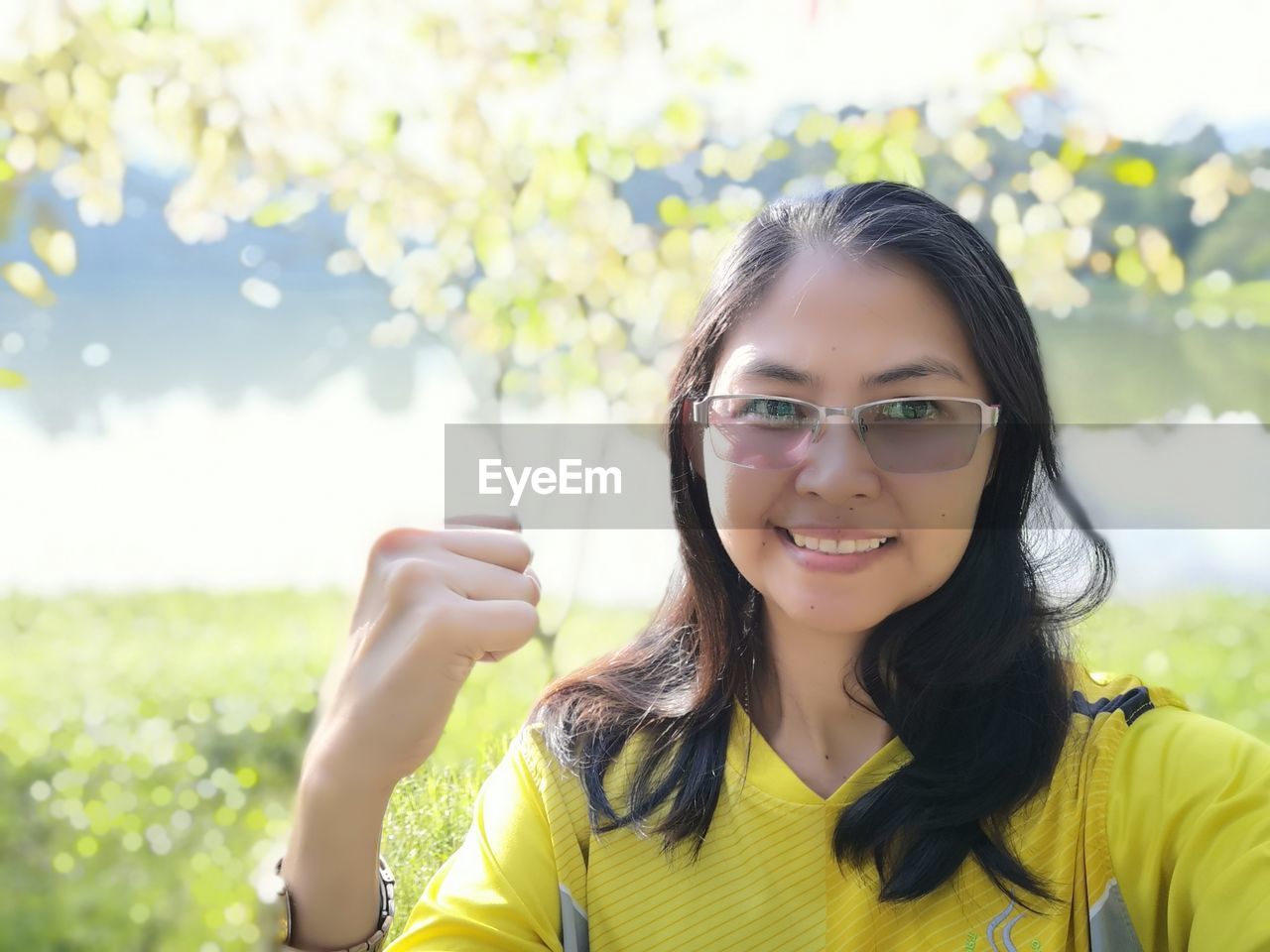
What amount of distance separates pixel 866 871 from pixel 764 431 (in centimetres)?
60

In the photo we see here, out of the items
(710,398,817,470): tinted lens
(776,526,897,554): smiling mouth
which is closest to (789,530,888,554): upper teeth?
(776,526,897,554): smiling mouth

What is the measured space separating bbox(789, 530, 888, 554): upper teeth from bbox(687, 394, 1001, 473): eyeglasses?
0.09m

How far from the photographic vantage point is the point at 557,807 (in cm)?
170

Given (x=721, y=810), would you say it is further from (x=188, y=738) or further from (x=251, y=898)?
(x=188, y=738)

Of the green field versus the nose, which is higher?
the nose

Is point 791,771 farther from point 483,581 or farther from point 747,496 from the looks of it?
point 483,581

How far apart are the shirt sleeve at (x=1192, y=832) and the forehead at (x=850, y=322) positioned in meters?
0.53

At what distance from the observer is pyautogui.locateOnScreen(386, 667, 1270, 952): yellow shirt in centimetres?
145

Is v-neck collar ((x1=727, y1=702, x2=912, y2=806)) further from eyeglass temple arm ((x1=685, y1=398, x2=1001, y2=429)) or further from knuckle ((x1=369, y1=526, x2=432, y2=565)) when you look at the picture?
knuckle ((x1=369, y1=526, x2=432, y2=565))

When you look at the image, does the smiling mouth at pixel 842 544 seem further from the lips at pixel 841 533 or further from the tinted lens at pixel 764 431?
the tinted lens at pixel 764 431

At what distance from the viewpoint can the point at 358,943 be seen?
150 centimetres

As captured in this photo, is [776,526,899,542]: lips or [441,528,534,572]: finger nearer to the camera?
[441,528,534,572]: finger

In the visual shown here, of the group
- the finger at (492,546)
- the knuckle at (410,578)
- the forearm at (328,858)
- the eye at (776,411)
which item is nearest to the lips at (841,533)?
the eye at (776,411)

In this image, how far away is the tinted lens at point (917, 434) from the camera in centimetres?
152
